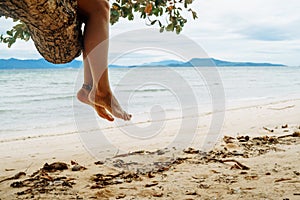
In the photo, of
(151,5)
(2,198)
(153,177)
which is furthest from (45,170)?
(151,5)

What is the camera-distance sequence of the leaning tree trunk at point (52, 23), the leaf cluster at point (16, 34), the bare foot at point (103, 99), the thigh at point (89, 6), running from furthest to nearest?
the leaf cluster at point (16, 34), the bare foot at point (103, 99), the thigh at point (89, 6), the leaning tree trunk at point (52, 23)

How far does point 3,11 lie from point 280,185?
176 cm

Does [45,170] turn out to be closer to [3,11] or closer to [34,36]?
[34,36]

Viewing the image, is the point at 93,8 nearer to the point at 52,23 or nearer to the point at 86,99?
the point at 52,23

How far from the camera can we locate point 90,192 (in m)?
2.31

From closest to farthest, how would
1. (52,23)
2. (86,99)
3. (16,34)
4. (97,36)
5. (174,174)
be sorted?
(52,23)
(97,36)
(86,99)
(174,174)
(16,34)

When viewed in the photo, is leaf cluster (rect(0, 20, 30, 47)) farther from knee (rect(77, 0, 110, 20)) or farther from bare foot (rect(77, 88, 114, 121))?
knee (rect(77, 0, 110, 20))

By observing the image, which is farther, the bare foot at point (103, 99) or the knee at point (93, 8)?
the bare foot at point (103, 99)

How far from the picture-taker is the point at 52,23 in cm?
170

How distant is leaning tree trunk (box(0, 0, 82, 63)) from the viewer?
1.56m

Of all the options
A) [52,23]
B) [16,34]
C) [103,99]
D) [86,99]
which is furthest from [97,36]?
[16,34]

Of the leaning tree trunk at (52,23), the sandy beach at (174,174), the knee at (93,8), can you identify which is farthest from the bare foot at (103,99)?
the sandy beach at (174,174)

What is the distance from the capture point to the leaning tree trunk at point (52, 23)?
1562 mm

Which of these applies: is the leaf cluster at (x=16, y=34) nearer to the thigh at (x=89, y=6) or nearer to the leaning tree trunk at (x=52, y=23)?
the leaning tree trunk at (x=52, y=23)
